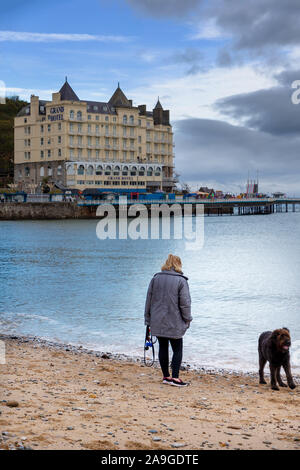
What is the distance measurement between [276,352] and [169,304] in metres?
1.54

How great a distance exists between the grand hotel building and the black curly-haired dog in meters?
85.8

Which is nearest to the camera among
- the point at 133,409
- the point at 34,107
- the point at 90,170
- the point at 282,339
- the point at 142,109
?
the point at 133,409

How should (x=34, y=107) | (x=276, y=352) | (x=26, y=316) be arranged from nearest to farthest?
1. (x=276, y=352)
2. (x=26, y=316)
3. (x=34, y=107)

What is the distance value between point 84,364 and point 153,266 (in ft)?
69.4

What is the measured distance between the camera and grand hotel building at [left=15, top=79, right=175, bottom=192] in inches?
3659

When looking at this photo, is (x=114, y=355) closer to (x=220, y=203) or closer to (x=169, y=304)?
(x=169, y=304)

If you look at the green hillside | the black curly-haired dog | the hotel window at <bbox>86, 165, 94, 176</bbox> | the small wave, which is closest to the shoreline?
the black curly-haired dog

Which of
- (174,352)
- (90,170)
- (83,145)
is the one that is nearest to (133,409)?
(174,352)

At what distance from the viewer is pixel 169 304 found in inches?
292

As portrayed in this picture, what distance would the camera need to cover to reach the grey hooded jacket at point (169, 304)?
7363 millimetres

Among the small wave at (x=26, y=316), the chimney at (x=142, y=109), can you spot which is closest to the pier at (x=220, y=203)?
the chimney at (x=142, y=109)

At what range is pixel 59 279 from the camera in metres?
24.6

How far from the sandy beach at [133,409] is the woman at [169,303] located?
837 millimetres

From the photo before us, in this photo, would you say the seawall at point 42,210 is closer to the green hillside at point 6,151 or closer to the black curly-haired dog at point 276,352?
the green hillside at point 6,151
